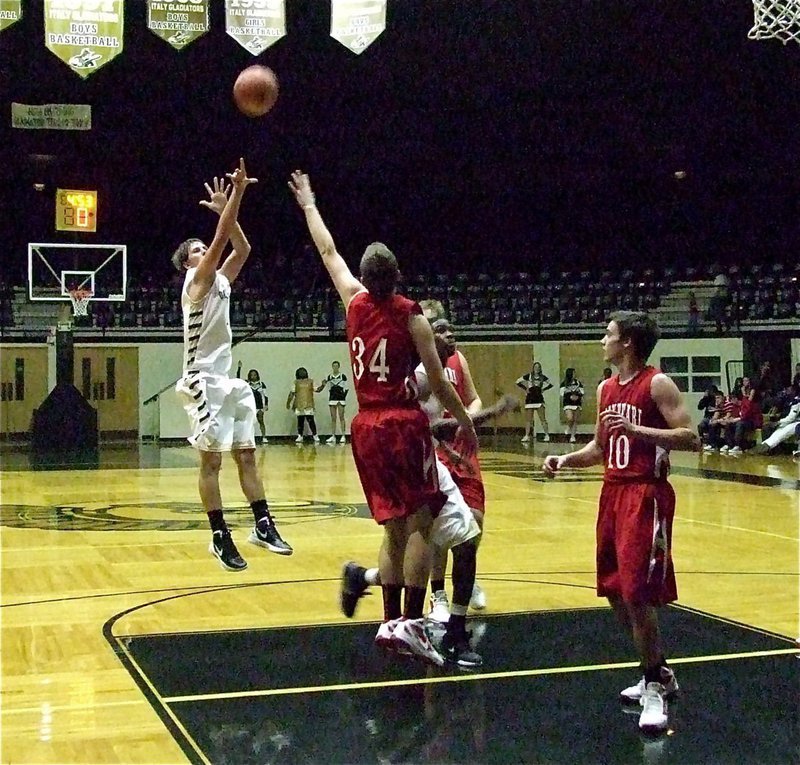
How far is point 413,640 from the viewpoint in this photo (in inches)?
165

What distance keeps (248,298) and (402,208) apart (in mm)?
4448

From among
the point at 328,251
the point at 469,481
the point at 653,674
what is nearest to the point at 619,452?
the point at 653,674

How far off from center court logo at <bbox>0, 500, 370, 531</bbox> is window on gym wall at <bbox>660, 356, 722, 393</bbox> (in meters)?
14.0

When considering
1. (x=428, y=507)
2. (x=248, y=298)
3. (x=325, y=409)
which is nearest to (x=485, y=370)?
(x=325, y=409)

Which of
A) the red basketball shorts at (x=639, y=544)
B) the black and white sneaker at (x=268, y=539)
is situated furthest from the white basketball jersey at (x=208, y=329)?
the red basketball shorts at (x=639, y=544)

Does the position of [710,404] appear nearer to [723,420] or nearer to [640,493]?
[723,420]

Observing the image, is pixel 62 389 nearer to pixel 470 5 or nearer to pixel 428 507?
pixel 470 5

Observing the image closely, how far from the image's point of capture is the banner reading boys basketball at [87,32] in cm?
1099

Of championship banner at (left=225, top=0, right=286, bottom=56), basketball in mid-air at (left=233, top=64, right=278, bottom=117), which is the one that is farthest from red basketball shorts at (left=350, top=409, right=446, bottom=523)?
championship banner at (left=225, top=0, right=286, bottom=56)

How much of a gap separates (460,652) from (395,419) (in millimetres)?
1134

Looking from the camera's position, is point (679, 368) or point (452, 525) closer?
point (452, 525)

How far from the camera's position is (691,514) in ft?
31.4

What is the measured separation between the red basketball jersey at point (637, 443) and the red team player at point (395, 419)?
0.67 metres

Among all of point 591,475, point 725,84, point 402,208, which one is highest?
point 725,84
